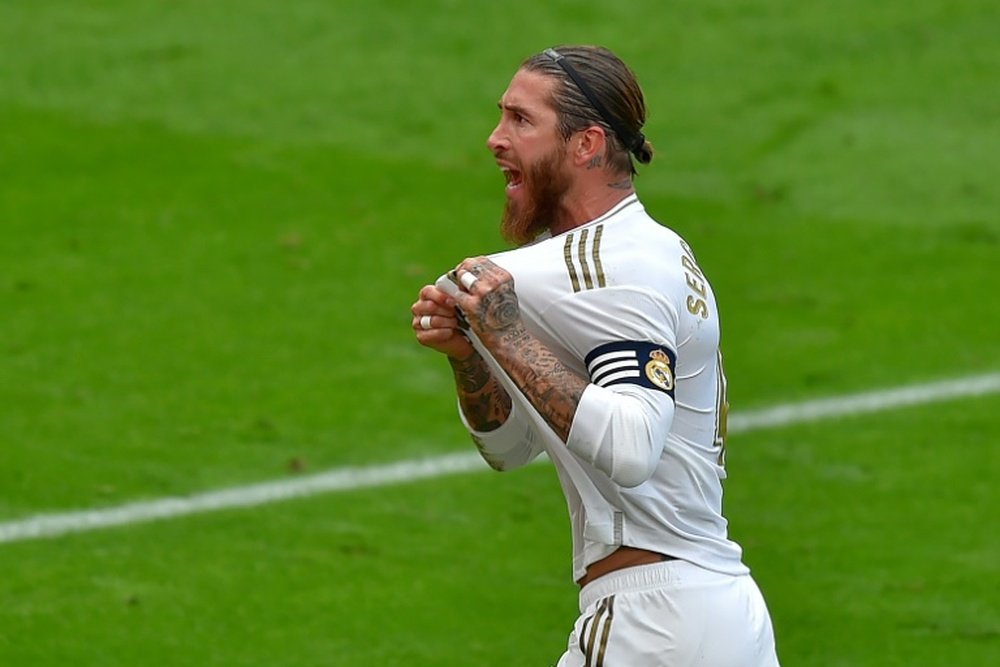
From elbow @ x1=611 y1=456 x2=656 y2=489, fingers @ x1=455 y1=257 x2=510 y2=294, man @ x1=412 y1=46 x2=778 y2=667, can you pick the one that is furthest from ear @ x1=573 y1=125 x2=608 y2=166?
elbow @ x1=611 y1=456 x2=656 y2=489

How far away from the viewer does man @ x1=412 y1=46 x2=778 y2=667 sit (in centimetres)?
430

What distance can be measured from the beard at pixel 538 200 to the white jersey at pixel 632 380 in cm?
14

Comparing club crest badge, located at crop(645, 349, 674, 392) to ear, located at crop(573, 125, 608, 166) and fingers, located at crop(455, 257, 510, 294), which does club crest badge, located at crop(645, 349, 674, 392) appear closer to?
fingers, located at crop(455, 257, 510, 294)

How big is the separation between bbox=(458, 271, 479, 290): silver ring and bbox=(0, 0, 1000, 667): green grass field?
329 centimetres

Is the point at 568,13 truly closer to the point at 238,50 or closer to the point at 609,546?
the point at 238,50

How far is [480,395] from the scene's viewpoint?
193 inches

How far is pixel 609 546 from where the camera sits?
4562 mm

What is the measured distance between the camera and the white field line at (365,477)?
8477mm

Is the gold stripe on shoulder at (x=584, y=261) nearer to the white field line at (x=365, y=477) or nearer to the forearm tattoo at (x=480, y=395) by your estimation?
the forearm tattoo at (x=480, y=395)

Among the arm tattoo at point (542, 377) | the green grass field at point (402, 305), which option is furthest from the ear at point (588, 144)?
the green grass field at point (402, 305)

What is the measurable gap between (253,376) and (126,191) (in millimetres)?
2840

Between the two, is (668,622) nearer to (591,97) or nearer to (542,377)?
(542,377)

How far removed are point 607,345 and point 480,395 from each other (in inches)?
26.7

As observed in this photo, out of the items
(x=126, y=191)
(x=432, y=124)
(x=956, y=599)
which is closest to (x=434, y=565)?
(x=956, y=599)
